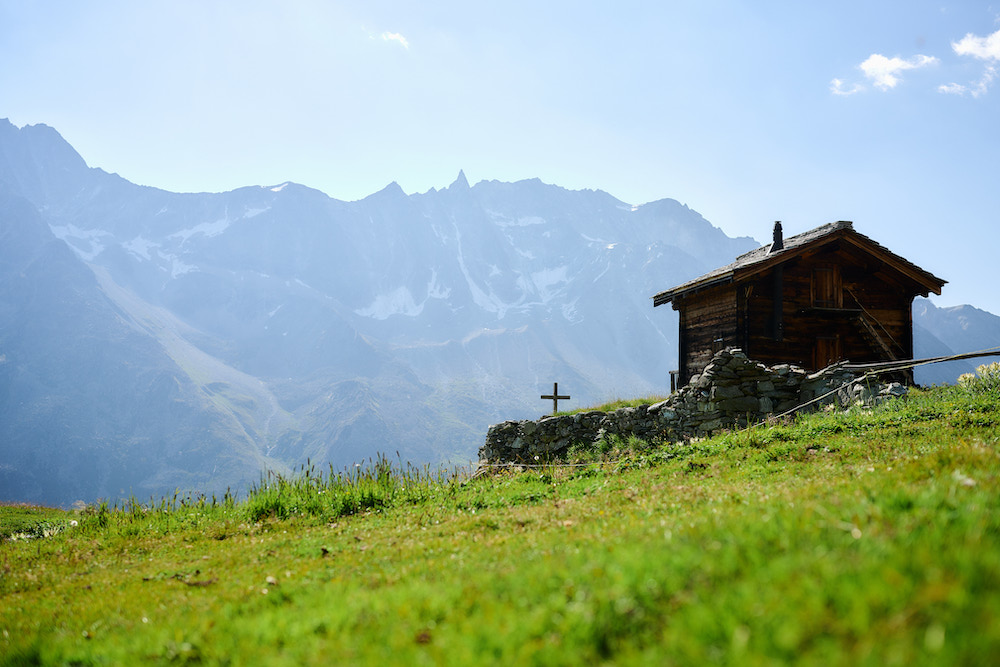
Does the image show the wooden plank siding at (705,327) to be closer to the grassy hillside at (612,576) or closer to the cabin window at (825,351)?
the cabin window at (825,351)

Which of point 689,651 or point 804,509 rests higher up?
point 804,509

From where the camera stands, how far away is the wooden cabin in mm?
21719

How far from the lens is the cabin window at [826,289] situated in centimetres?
2234

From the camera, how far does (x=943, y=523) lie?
372 centimetres

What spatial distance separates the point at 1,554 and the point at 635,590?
46.3 ft

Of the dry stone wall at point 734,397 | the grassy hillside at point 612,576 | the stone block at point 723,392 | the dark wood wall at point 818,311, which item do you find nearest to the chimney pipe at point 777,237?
the dark wood wall at point 818,311

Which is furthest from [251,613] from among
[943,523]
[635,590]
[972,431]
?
[972,431]

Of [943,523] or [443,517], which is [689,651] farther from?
[443,517]

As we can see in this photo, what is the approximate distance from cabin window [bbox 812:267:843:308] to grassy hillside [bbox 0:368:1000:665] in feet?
38.5

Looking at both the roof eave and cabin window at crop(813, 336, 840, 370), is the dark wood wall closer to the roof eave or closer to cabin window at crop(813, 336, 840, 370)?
cabin window at crop(813, 336, 840, 370)

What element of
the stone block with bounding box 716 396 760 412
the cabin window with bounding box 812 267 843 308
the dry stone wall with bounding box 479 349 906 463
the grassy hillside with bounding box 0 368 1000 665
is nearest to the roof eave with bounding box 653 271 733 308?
the cabin window with bounding box 812 267 843 308

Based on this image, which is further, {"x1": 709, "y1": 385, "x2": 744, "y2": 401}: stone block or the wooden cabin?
the wooden cabin

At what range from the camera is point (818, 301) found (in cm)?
2230

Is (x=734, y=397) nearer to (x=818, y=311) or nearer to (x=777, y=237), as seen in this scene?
(x=818, y=311)
